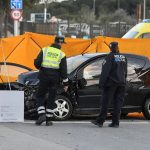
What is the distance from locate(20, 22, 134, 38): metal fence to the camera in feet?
123

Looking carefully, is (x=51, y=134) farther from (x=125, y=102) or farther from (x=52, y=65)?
(x=125, y=102)

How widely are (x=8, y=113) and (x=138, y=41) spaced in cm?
701

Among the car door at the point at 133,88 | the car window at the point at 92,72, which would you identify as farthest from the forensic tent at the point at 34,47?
the car window at the point at 92,72

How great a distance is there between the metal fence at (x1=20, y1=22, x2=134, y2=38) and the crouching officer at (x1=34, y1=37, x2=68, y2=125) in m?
26.0

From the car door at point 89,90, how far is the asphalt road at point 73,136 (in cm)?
45

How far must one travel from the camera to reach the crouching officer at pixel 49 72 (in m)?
A: 10.8

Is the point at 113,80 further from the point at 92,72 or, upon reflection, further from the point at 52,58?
the point at 92,72

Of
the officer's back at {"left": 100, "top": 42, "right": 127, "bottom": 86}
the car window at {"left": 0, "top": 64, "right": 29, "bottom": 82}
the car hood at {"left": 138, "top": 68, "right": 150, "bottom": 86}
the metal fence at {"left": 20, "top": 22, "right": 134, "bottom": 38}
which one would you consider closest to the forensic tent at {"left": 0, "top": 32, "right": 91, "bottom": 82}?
the car window at {"left": 0, "top": 64, "right": 29, "bottom": 82}

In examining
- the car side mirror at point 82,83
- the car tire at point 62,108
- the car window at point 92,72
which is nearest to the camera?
the car tire at point 62,108

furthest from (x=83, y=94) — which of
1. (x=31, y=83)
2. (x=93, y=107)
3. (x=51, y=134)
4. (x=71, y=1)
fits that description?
(x=71, y=1)

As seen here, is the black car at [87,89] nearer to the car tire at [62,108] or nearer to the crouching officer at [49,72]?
the car tire at [62,108]

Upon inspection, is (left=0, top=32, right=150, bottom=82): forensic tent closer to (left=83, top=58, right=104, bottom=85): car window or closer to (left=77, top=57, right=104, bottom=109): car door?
(left=83, top=58, right=104, bottom=85): car window

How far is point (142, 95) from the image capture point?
12.5 m

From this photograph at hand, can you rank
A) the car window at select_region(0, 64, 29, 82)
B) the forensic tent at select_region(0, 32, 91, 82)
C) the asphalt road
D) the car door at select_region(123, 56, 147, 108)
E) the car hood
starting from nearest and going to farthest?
1. the asphalt road
2. the car door at select_region(123, 56, 147, 108)
3. the car hood
4. the car window at select_region(0, 64, 29, 82)
5. the forensic tent at select_region(0, 32, 91, 82)
